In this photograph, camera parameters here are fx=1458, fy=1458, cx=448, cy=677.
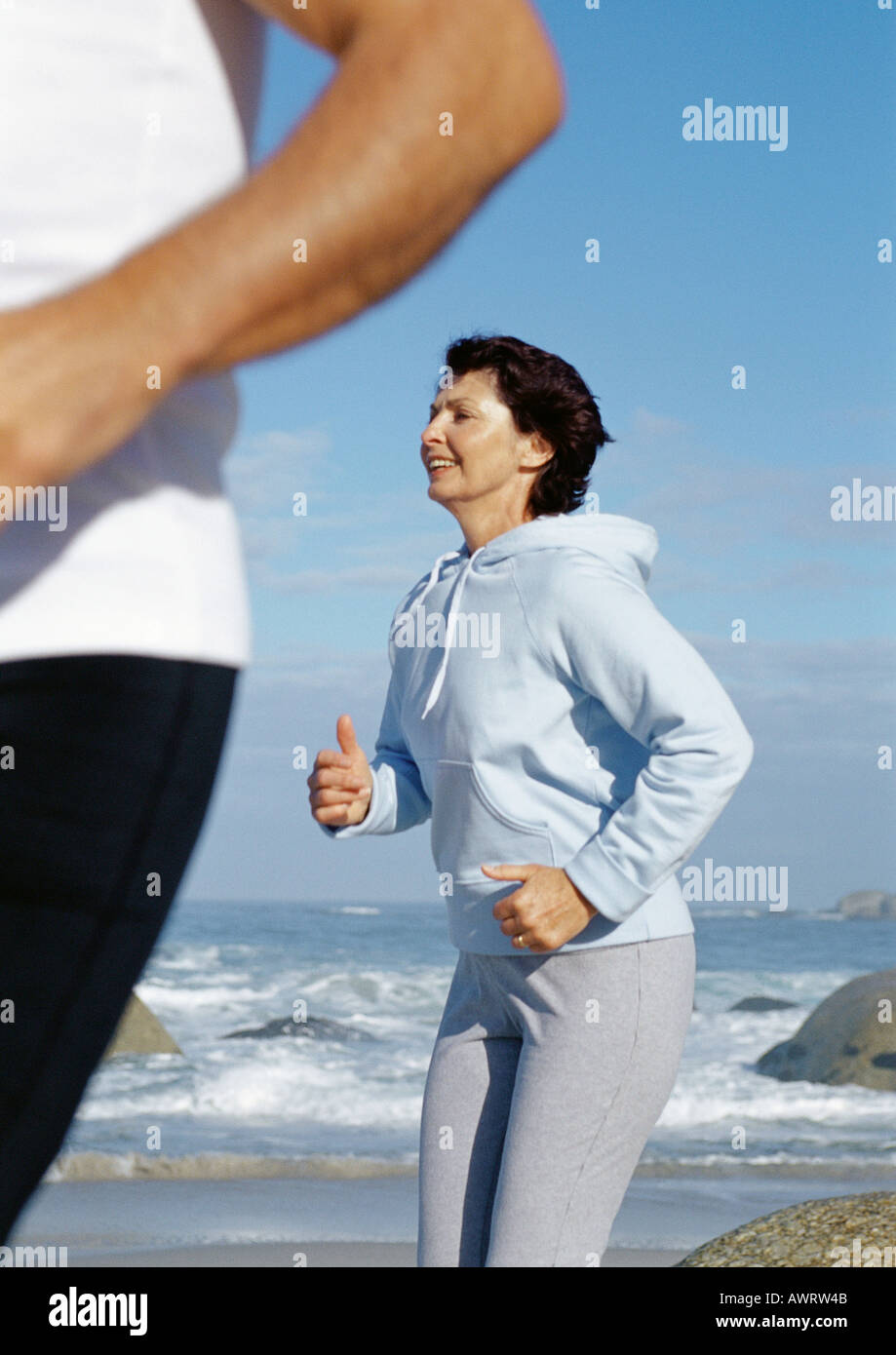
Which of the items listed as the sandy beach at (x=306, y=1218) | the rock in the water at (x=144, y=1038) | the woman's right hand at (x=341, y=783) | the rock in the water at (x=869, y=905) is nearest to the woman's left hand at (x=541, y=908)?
the woman's right hand at (x=341, y=783)

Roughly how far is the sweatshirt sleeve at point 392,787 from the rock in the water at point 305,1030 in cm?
1296

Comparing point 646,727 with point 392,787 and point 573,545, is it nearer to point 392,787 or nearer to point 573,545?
point 573,545

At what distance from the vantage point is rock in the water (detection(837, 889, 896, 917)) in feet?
103

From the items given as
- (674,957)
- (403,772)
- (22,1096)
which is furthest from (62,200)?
(403,772)

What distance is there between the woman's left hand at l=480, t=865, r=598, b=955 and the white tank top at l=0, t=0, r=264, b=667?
1.55 m

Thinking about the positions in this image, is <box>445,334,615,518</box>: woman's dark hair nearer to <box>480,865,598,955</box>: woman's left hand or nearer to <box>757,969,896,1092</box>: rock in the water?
<box>480,865,598,955</box>: woman's left hand

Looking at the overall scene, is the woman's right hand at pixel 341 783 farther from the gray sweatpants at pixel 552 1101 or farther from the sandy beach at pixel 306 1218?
the sandy beach at pixel 306 1218

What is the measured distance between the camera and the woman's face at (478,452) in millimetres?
2838

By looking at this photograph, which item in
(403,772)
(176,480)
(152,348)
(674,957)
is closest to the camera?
(152,348)

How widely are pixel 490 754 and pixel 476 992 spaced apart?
0.41 metres

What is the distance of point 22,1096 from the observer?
2.32 feet

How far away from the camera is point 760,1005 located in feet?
62.7

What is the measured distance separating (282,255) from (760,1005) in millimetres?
19474

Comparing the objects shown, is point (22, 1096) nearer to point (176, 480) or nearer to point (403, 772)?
point (176, 480)
